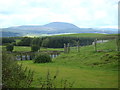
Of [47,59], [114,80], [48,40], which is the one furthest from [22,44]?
[114,80]

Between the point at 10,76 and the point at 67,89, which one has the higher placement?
the point at 10,76

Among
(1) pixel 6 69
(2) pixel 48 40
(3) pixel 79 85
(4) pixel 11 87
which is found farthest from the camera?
(2) pixel 48 40

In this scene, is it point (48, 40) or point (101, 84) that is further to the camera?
point (48, 40)

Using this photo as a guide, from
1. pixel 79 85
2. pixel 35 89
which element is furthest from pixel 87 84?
pixel 35 89

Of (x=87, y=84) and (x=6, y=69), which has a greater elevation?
(x=6, y=69)

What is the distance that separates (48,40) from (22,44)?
12103 mm

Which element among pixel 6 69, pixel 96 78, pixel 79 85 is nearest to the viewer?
pixel 6 69

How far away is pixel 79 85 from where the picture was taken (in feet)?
38.2

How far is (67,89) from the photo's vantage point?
1037 centimetres

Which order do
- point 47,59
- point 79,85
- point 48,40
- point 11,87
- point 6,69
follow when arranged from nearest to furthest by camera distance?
point 11,87 → point 6,69 → point 79,85 → point 47,59 → point 48,40

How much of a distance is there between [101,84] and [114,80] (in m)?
1.34

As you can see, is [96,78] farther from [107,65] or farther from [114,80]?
[107,65]

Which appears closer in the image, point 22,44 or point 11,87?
point 11,87

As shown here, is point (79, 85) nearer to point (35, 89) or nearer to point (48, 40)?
point (35, 89)
